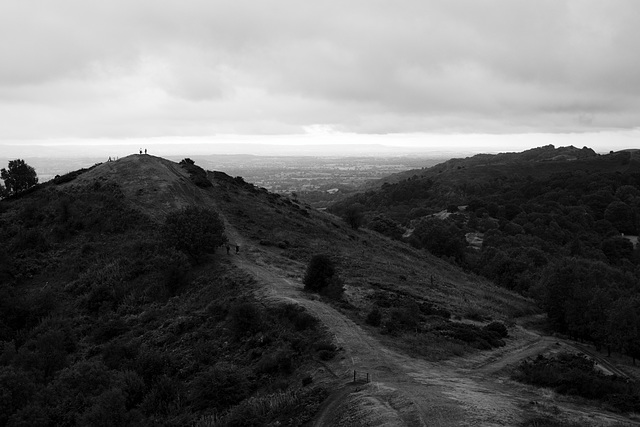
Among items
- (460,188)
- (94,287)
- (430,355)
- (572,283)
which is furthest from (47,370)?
(460,188)

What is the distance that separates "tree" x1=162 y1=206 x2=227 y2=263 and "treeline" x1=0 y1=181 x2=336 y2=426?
11 cm

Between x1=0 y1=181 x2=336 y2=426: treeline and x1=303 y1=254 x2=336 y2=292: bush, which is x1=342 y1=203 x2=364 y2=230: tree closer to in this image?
x1=0 y1=181 x2=336 y2=426: treeline

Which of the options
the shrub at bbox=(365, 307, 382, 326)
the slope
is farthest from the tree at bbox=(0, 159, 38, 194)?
the shrub at bbox=(365, 307, 382, 326)

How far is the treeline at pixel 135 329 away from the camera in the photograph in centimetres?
1734

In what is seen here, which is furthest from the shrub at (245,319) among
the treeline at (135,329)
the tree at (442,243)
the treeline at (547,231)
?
the tree at (442,243)

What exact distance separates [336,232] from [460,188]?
91.6 m

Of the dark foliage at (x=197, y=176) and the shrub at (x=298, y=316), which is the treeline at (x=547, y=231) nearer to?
the shrub at (x=298, y=316)

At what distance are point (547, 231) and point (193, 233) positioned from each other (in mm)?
70608

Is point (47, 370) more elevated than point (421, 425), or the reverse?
point (421, 425)

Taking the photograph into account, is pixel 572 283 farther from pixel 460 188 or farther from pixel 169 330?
pixel 460 188

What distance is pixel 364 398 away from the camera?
15102 millimetres

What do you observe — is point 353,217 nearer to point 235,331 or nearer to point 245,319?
point 245,319

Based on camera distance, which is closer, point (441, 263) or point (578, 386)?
point (578, 386)

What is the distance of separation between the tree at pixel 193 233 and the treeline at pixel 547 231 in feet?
Result: 88.1
